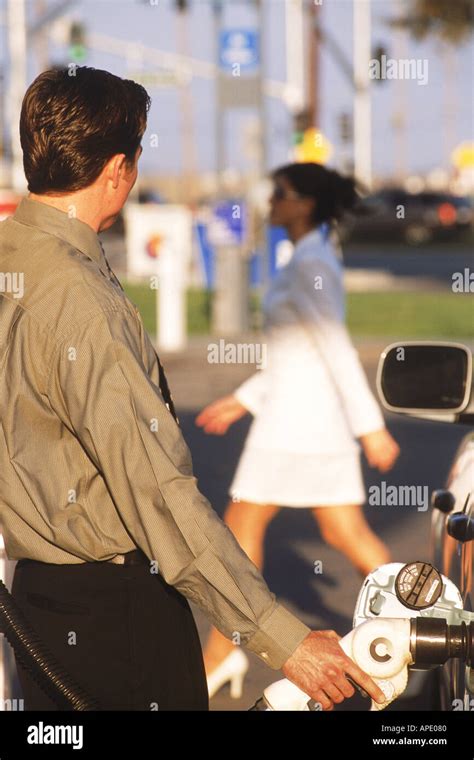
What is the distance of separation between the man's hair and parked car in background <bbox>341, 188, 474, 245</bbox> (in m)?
45.6

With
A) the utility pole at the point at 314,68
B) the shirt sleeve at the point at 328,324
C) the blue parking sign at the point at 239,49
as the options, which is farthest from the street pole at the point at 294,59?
the shirt sleeve at the point at 328,324

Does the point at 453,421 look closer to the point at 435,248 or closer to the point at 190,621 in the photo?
the point at 190,621

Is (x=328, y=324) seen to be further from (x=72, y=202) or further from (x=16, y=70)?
(x=16, y=70)

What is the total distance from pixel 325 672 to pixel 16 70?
26647 mm

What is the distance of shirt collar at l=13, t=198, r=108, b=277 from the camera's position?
287 centimetres

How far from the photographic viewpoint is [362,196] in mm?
6020

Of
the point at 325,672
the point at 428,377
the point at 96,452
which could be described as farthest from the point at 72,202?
the point at 428,377

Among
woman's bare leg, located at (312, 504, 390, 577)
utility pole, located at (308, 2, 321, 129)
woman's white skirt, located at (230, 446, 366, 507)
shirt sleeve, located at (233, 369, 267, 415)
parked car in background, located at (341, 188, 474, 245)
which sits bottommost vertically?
woman's bare leg, located at (312, 504, 390, 577)

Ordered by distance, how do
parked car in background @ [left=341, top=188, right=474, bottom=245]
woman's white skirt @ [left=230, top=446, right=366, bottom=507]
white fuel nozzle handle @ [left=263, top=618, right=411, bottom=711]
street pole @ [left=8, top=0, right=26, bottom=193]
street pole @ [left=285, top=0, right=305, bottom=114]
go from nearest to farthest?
white fuel nozzle handle @ [left=263, top=618, right=411, bottom=711] → woman's white skirt @ [left=230, top=446, right=366, bottom=507] → street pole @ [left=8, top=0, right=26, bottom=193] → street pole @ [left=285, top=0, right=305, bottom=114] → parked car in background @ [left=341, top=188, right=474, bottom=245]

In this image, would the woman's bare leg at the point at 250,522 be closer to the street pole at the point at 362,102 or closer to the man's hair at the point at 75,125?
the man's hair at the point at 75,125

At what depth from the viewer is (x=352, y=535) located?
5.59 meters

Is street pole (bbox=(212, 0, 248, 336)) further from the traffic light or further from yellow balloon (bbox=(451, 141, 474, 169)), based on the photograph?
yellow balloon (bbox=(451, 141, 474, 169))

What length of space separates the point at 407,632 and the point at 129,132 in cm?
107

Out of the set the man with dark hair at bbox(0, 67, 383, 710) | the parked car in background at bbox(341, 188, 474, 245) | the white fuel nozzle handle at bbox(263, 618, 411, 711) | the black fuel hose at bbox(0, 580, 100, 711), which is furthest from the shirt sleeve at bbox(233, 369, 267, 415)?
the parked car in background at bbox(341, 188, 474, 245)
